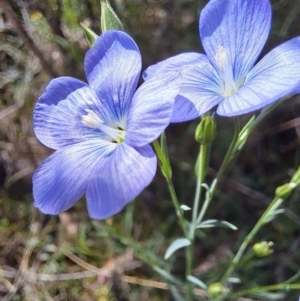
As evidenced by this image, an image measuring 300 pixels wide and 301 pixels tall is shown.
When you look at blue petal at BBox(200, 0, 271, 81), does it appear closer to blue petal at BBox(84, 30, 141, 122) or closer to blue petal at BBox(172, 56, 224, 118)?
blue petal at BBox(172, 56, 224, 118)

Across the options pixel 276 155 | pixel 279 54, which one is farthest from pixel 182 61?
pixel 276 155

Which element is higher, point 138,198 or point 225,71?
point 225,71

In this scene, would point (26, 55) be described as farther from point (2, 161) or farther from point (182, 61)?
point (182, 61)

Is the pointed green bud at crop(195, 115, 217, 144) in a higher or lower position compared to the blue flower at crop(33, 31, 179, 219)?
lower

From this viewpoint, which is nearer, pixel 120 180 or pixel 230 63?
pixel 120 180

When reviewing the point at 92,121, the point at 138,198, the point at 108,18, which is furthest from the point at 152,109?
the point at 138,198

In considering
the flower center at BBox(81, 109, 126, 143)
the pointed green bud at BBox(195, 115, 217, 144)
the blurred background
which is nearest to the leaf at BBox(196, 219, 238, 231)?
the pointed green bud at BBox(195, 115, 217, 144)

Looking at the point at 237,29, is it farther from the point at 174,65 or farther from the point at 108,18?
the point at 108,18

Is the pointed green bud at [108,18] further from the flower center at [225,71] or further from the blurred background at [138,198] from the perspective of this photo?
the blurred background at [138,198]
